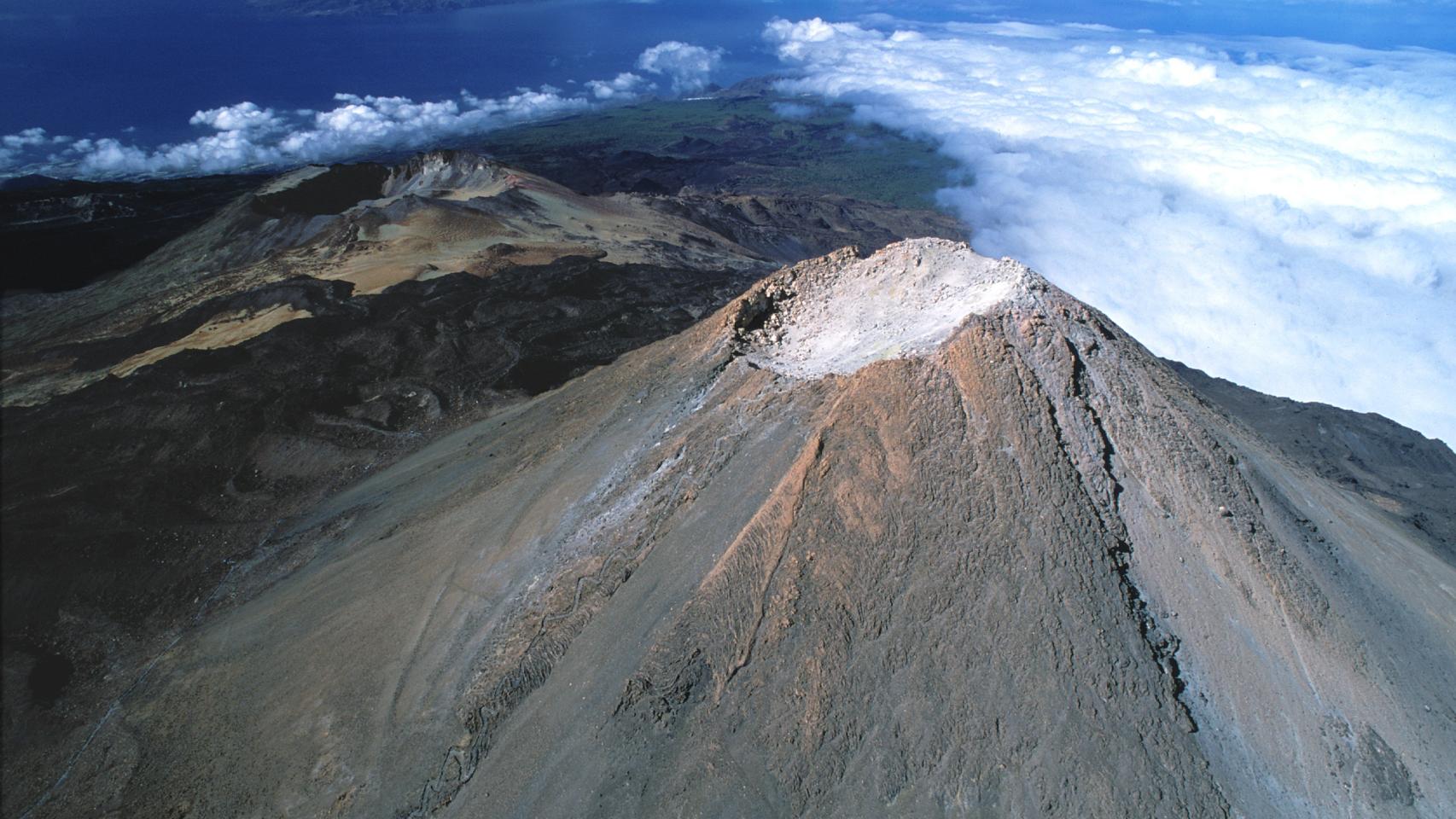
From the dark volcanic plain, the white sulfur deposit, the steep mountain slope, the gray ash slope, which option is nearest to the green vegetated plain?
the steep mountain slope

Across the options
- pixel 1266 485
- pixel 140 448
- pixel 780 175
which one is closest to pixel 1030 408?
pixel 1266 485

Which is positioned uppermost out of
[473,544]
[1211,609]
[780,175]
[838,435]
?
[838,435]

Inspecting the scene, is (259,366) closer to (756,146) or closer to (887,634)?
(887,634)

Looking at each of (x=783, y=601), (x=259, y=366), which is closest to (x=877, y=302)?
(x=783, y=601)

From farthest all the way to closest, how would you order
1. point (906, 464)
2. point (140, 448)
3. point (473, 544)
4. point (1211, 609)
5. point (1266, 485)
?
point (140, 448) < point (473, 544) < point (1266, 485) < point (906, 464) < point (1211, 609)

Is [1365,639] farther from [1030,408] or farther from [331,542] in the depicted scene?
[331,542]

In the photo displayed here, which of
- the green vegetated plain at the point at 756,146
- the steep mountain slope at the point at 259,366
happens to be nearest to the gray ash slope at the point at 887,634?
the steep mountain slope at the point at 259,366
